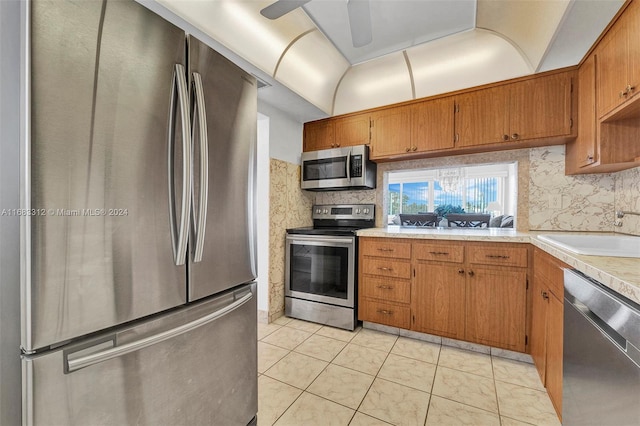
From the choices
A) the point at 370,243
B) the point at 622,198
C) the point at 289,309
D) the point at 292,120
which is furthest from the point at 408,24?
the point at 289,309

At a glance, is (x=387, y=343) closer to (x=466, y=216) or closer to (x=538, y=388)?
(x=538, y=388)

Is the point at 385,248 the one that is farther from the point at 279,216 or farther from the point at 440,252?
the point at 279,216

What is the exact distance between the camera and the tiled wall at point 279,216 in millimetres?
2793

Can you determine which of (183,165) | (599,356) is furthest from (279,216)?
(599,356)

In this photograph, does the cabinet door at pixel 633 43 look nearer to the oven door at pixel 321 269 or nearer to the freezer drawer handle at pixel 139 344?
the oven door at pixel 321 269

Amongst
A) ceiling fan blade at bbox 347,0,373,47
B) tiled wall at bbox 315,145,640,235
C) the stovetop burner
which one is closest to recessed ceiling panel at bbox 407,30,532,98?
tiled wall at bbox 315,145,640,235

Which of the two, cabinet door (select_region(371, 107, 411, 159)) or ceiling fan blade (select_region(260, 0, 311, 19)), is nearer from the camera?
ceiling fan blade (select_region(260, 0, 311, 19))

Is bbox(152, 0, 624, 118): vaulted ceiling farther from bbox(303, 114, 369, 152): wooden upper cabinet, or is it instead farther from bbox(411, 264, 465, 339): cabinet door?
bbox(411, 264, 465, 339): cabinet door

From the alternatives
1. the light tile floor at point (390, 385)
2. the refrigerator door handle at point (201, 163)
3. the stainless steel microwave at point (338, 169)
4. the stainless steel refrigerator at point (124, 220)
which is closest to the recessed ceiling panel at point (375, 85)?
the stainless steel microwave at point (338, 169)

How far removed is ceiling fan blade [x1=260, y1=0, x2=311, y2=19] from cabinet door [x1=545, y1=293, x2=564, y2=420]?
2.02 m

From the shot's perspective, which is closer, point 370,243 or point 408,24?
point 408,24

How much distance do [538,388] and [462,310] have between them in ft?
2.00

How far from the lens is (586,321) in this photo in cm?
104

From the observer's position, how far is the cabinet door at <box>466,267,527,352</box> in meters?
1.99
